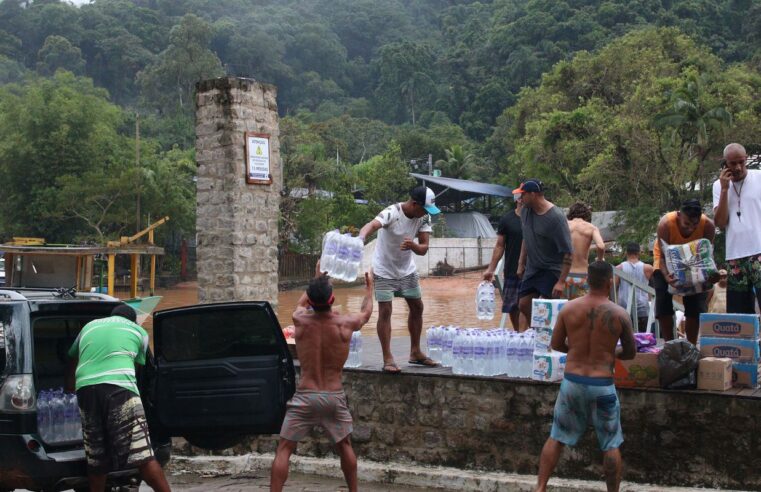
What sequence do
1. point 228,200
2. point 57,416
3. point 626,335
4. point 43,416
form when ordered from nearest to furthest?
point 626,335 → point 43,416 → point 57,416 → point 228,200

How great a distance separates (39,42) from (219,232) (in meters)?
120

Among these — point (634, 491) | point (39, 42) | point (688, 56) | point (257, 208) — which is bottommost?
point (634, 491)

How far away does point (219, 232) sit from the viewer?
1241 centimetres

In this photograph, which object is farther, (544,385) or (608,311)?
(544,385)

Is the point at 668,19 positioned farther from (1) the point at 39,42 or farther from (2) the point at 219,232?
(1) the point at 39,42

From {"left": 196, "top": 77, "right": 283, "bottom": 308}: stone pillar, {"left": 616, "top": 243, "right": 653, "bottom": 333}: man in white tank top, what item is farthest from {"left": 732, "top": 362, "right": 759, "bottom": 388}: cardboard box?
{"left": 196, "top": 77, "right": 283, "bottom": 308}: stone pillar

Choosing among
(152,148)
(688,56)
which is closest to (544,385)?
(688,56)

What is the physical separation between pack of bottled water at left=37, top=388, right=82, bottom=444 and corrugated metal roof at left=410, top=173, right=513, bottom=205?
4262cm

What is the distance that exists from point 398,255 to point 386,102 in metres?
90.9

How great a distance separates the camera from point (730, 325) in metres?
6.90

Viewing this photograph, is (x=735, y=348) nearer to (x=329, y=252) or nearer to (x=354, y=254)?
(x=354, y=254)

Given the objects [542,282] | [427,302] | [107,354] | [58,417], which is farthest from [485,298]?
[427,302]

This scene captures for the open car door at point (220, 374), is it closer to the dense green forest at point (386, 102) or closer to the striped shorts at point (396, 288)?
the striped shorts at point (396, 288)

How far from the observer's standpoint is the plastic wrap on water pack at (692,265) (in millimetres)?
7484
